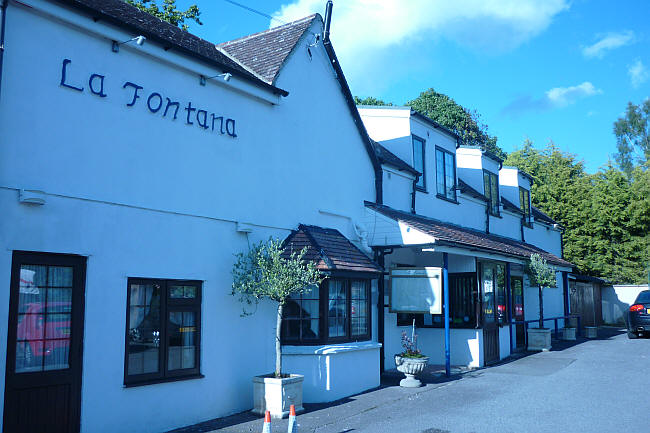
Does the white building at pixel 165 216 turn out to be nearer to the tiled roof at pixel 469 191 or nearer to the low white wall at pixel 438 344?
the low white wall at pixel 438 344

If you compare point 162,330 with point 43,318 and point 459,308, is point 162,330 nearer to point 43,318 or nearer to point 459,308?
point 43,318

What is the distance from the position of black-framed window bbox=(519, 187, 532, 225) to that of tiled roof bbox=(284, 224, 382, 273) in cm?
1458

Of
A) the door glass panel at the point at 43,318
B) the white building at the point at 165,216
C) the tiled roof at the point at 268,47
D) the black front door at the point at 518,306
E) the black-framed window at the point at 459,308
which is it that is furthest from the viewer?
the black front door at the point at 518,306

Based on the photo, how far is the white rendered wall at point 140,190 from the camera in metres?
7.51

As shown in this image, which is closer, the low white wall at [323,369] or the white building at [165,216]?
the white building at [165,216]

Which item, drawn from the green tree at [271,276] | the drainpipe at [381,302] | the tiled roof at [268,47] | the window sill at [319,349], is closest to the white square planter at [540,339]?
the drainpipe at [381,302]

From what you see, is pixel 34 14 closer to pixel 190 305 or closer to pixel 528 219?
pixel 190 305

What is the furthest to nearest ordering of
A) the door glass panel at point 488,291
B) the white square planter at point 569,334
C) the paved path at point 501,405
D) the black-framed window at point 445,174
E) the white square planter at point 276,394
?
the white square planter at point 569,334
the black-framed window at point 445,174
the door glass panel at point 488,291
the white square planter at point 276,394
the paved path at point 501,405

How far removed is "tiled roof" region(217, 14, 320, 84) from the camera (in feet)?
39.2

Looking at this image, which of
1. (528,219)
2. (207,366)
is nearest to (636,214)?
(528,219)

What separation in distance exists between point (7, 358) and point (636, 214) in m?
33.6

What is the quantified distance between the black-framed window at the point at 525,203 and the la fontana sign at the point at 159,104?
17.7m

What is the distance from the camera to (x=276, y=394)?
9.59 metres

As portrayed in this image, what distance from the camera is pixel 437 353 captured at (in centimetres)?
1612
